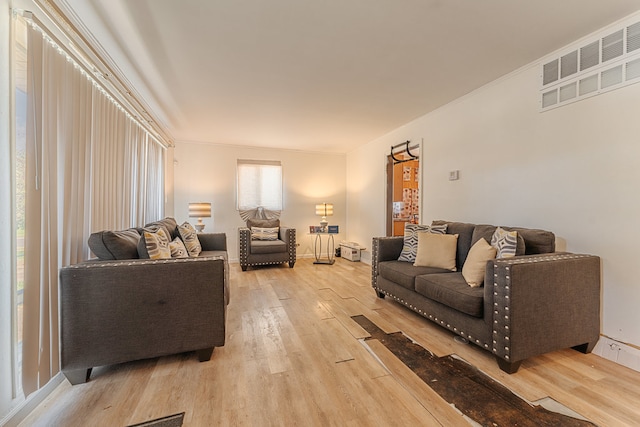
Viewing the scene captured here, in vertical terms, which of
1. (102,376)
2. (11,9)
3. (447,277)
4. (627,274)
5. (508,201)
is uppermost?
(11,9)

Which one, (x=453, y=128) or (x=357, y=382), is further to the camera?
(x=453, y=128)

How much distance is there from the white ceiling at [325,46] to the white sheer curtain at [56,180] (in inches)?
18.4

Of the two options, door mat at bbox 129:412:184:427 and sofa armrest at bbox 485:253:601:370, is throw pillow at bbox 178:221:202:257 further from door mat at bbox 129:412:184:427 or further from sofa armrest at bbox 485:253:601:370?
sofa armrest at bbox 485:253:601:370

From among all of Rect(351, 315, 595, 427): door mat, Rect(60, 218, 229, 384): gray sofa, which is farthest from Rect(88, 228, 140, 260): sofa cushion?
Rect(351, 315, 595, 427): door mat

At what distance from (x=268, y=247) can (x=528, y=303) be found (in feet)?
12.0

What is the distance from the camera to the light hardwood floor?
1.40 meters

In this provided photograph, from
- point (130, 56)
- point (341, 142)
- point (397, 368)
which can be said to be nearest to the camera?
point (397, 368)

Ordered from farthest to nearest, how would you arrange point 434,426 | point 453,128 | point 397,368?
point 453,128 → point 397,368 → point 434,426

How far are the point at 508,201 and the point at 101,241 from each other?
136 inches

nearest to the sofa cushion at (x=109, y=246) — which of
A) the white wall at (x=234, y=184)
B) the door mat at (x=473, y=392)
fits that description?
the door mat at (x=473, y=392)

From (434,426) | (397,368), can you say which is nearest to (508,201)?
(397,368)

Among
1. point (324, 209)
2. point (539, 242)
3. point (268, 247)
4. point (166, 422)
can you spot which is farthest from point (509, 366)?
point (324, 209)

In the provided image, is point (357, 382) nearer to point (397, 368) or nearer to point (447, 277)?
point (397, 368)

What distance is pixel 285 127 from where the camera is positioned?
425cm
